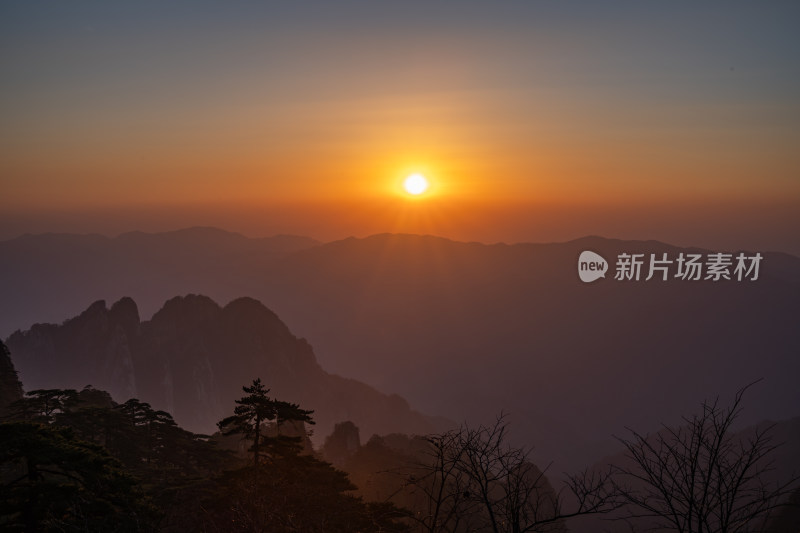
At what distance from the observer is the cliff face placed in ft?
382

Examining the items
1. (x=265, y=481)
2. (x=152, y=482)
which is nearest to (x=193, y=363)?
(x=152, y=482)

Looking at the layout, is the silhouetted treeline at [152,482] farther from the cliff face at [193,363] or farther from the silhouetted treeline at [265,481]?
the cliff face at [193,363]

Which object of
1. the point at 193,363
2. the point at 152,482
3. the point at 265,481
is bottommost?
the point at 152,482

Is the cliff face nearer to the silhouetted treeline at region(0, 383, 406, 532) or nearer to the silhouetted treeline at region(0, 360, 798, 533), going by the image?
the silhouetted treeline at region(0, 383, 406, 532)

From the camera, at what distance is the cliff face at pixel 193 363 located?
11638cm

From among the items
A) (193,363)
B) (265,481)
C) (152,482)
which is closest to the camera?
(265,481)

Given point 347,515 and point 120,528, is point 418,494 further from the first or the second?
point 120,528

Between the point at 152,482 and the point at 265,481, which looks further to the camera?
the point at 152,482

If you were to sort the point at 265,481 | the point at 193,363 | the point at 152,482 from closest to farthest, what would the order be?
1. the point at 265,481
2. the point at 152,482
3. the point at 193,363

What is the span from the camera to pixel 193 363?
426 ft

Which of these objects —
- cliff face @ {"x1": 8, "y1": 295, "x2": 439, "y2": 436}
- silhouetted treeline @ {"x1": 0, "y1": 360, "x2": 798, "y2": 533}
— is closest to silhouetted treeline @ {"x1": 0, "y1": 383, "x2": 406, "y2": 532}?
silhouetted treeline @ {"x1": 0, "y1": 360, "x2": 798, "y2": 533}

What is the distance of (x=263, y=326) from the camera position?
14712cm

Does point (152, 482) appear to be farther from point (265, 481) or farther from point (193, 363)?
point (193, 363)

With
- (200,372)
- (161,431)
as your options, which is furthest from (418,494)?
(200,372)
